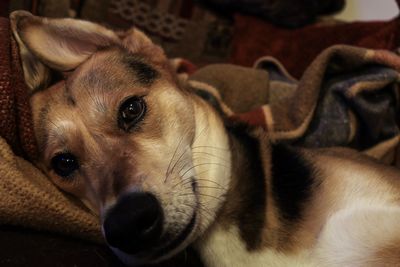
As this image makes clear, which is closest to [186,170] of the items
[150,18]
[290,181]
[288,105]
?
[290,181]

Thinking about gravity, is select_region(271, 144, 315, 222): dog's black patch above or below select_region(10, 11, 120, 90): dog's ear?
below

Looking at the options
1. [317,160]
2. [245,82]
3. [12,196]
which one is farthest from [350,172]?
[12,196]

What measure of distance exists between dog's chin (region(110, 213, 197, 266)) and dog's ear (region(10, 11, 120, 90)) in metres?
0.72

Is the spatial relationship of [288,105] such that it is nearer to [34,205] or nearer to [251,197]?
[251,197]

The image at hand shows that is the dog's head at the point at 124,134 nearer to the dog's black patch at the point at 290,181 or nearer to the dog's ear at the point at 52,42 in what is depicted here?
the dog's ear at the point at 52,42

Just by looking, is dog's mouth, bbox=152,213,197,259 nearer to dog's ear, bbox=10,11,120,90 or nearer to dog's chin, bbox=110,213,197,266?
dog's chin, bbox=110,213,197,266

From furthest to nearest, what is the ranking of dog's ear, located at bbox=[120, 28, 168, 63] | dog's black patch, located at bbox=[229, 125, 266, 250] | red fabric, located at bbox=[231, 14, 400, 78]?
red fabric, located at bbox=[231, 14, 400, 78] < dog's ear, located at bbox=[120, 28, 168, 63] < dog's black patch, located at bbox=[229, 125, 266, 250]

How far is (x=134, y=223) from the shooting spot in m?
0.98

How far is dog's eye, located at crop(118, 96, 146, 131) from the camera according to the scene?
1.31m

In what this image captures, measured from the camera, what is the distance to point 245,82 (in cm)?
206

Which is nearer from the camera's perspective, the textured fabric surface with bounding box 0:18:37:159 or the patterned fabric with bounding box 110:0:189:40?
the textured fabric surface with bounding box 0:18:37:159

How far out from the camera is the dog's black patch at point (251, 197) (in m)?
1.28

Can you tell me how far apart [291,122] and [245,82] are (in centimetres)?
35

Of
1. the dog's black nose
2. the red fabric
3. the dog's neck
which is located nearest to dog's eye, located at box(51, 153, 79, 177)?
the dog's black nose
